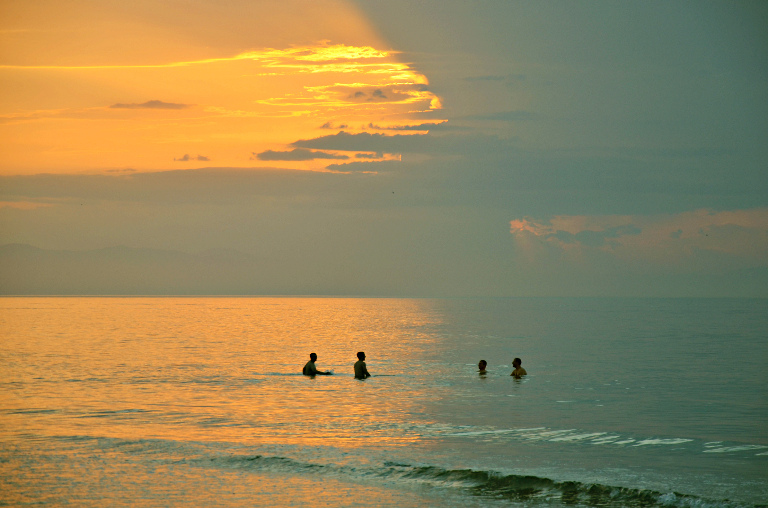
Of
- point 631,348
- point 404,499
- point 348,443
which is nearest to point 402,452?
point 348,443

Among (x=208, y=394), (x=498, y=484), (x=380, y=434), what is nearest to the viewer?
(x=498, y=484)

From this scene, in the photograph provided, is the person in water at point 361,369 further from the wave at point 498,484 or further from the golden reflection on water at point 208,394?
the wave at point 498,484

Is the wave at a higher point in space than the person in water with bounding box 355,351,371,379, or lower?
lower

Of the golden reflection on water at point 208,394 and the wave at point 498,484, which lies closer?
the wave at point 498,484

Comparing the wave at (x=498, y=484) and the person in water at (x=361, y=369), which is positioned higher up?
the person in water at (x=361, y=369)

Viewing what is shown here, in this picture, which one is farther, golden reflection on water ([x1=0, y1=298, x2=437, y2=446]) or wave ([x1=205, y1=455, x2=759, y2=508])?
golden reflection on water ([x1=0, y1=298, x2=437, y2=446])

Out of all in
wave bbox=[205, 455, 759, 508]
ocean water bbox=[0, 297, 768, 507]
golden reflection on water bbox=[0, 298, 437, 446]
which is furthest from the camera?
golden reflection on water bbox=[0, 298, 437, 446]

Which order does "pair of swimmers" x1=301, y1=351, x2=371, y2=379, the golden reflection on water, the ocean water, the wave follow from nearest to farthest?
the wave → the ocean water → the golden reflection on water → "pair of swimmers" x1=301, y1=351, x2=371, y2=379

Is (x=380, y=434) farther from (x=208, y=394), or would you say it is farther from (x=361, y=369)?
(x=361, y=369)

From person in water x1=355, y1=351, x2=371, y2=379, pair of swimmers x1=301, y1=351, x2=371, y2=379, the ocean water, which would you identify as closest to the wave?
the ocean water

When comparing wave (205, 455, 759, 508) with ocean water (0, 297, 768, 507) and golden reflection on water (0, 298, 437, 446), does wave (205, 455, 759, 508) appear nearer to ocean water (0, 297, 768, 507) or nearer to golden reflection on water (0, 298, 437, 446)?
ocean water (0, 297, 768, 507)

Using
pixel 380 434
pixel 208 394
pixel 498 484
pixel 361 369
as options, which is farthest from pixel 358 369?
pixel 498 484

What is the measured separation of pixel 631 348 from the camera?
6444 centimetres

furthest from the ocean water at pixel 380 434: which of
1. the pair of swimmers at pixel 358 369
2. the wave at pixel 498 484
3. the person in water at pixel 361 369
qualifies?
the pair of swimmers at pixel 358 369
